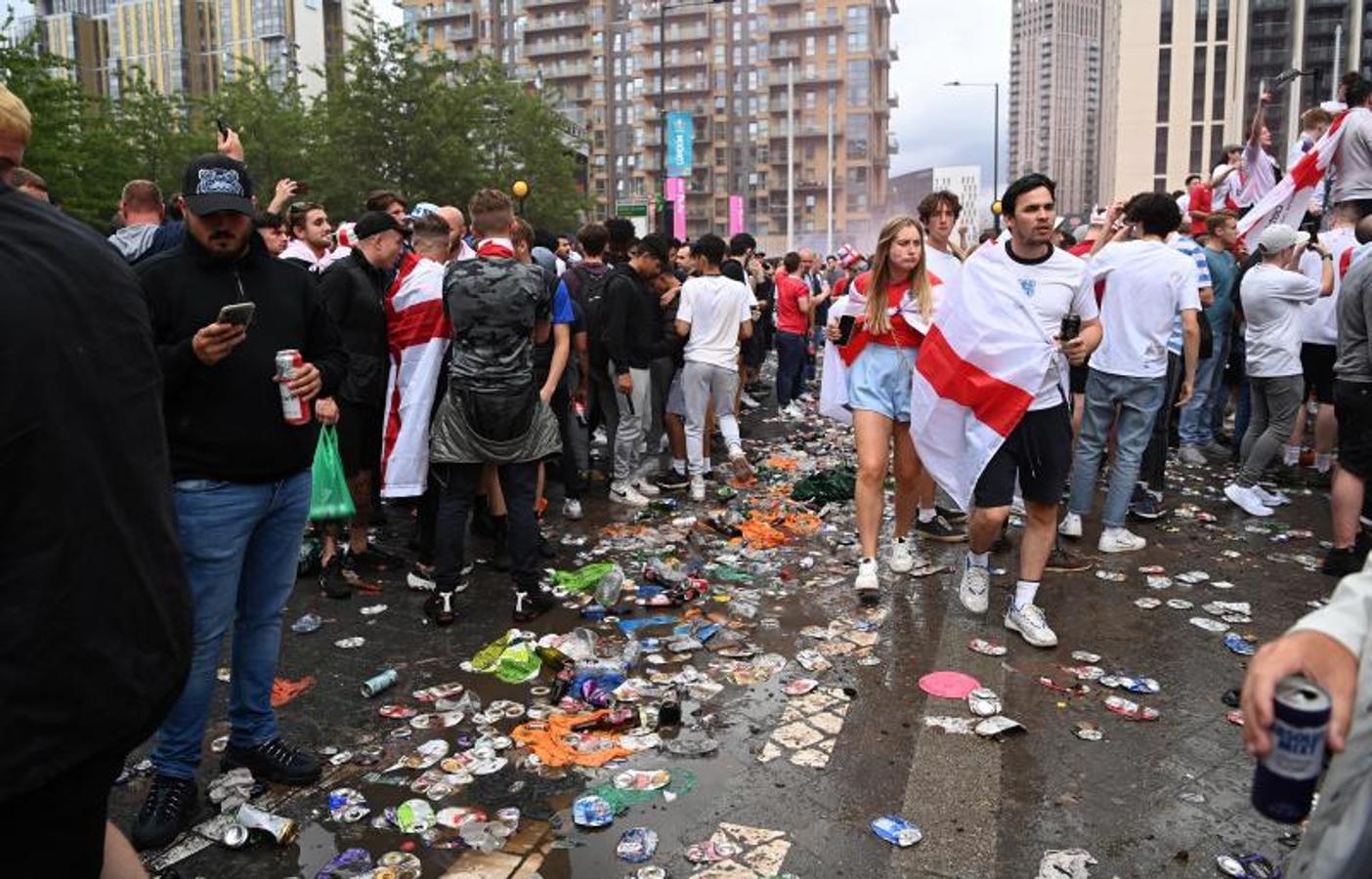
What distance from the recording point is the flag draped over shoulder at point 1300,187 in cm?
810

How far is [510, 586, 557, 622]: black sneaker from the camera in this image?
5125mm

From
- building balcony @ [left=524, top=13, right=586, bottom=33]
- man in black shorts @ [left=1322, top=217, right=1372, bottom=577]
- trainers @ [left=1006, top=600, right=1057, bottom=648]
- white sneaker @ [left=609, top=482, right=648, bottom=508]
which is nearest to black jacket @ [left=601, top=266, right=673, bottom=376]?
white sneaker @ [left=609, top=482, right=648, bottom=508]

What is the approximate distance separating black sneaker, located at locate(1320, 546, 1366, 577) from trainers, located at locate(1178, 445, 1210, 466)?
3343mm

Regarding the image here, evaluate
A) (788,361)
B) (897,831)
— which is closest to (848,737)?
(897,831)

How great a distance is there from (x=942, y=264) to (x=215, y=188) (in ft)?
14.0

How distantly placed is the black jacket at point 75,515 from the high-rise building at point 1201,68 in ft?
284

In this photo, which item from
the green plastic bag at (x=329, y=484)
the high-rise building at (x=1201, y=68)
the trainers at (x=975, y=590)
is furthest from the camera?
the high-rise building at (x=1201, y=68)

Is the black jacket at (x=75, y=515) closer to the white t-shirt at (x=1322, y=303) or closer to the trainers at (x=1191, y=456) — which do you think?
the white t-shirt at (x=1322, y=303)

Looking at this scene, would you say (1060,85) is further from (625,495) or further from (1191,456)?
(625,495)

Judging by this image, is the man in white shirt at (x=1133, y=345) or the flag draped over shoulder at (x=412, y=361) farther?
the man in white shirt at (x=1133, y=345)

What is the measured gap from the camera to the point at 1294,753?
1392mm

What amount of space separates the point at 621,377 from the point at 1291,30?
9325 centimetres

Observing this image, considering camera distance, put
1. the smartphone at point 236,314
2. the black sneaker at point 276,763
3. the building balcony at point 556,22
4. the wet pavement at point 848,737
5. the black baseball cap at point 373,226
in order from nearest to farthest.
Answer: the smartphone at point 236,314 < the wet pavement at point 848,737 < the black sneaker at point 276,763 < the black baseball cap at point 373,226 < the building balcony at point 556,22

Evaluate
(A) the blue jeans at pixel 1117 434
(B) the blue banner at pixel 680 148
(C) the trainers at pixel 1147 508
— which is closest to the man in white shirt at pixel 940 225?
(A) the blue jeans at pixel 1117 434
